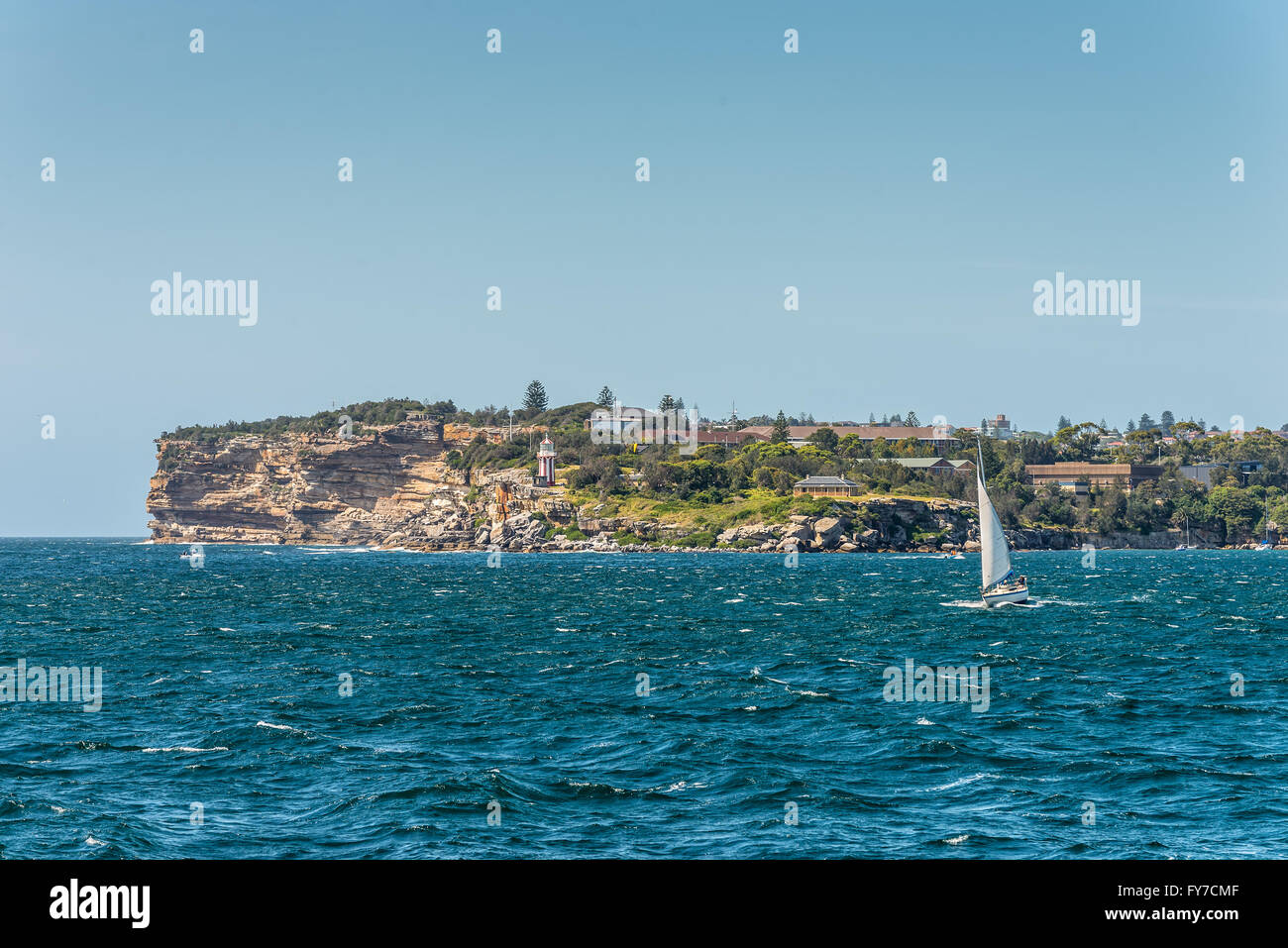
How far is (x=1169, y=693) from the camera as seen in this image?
46.3m

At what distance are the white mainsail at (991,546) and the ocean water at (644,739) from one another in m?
4.36

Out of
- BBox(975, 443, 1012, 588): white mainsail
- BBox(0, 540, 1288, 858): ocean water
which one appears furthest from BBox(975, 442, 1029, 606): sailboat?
BBox(0, 540, 1288, 858): ocean water

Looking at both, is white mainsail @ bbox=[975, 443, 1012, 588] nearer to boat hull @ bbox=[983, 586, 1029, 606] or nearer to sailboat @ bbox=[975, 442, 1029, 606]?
sailboat @ bbox=[975, 442, 1029, 606]

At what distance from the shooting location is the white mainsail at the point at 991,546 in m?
80.3

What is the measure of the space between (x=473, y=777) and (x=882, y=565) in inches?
5544

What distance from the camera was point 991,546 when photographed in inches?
3295

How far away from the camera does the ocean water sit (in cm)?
2525

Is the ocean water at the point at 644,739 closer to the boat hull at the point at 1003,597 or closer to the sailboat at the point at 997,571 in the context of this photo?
the sailboat at the point at 997,571

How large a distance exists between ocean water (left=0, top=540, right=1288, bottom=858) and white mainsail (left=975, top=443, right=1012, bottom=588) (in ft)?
14.3

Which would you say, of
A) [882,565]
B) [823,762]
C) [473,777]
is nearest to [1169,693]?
[823,762]

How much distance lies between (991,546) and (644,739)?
54358 mm

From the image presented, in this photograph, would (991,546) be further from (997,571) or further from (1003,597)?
(1003,597)

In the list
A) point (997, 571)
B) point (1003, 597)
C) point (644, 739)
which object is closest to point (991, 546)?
point (997, 571)
